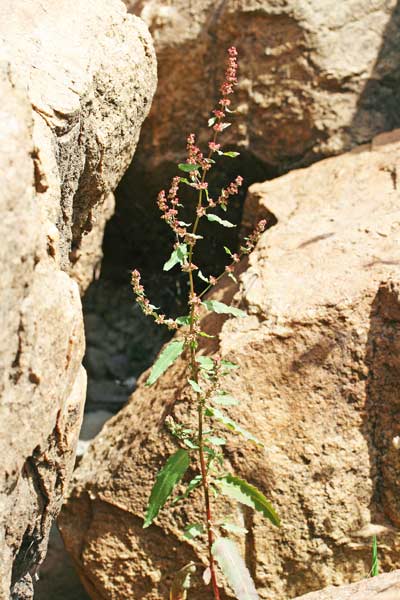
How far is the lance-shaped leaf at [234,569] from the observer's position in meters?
2.97

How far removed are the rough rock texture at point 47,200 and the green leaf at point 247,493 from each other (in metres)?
0.58

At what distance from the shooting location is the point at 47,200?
8.55 feet

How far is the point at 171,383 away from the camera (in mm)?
3771

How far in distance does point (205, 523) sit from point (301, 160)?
2382 millimetres

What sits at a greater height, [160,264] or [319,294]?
[160,264]

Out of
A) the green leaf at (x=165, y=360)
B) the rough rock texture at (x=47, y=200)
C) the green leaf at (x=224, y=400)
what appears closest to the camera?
the rough rock texture at (x=47, y=200)

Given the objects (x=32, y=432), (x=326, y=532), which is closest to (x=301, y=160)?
(x=326, y=532)

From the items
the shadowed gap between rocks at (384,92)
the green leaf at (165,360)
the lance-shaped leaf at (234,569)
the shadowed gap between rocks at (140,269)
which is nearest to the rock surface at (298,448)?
the lance-shaped leaf at (234,569)

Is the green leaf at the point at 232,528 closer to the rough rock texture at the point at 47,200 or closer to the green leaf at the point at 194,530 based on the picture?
the green leaf at the point at 194,530

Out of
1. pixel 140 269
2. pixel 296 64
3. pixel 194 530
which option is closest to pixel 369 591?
pixel 194 530

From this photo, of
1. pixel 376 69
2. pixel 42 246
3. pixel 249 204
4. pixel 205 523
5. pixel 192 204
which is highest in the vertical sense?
pixel 376 69

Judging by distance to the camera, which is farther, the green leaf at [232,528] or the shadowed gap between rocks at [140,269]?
the shadowed gap between rocks at [140,269]

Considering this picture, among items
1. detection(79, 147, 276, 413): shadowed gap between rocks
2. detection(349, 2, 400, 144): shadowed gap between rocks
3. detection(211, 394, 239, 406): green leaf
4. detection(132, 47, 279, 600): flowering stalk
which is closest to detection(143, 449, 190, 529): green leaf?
detection(132, 47, 279, 600): flowering stalk

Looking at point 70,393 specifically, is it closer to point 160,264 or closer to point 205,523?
point 205,523
